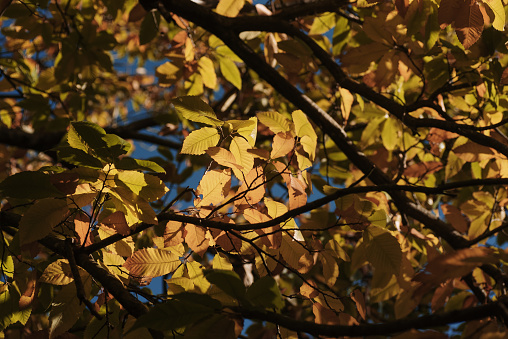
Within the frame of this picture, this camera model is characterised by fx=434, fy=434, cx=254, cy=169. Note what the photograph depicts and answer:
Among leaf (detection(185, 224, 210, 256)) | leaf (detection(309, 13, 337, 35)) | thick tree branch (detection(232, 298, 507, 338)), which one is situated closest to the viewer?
thick tree branch (detection(232, 298, 507, 338))

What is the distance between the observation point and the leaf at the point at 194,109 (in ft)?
3.76

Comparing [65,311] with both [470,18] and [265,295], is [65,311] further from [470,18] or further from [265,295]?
[470,18]

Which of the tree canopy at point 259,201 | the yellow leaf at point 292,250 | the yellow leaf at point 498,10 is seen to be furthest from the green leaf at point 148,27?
the yellow leaf at point 498,10

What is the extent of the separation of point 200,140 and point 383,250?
618 millimetres

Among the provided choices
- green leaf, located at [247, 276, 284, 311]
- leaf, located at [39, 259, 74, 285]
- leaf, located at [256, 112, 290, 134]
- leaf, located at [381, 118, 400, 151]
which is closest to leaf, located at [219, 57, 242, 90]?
leaf, located at [381, 118, 400, 151]

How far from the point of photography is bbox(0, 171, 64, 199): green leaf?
40.3 inches

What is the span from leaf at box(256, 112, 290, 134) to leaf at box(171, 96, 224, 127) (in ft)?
0.62

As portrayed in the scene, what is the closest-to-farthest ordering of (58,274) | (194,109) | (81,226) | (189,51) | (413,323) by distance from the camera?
(413,323) < (194,109) < (81,226) < (58,274) < (189,51)

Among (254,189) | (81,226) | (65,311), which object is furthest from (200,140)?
(65,311)

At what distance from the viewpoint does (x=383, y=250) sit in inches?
49.2

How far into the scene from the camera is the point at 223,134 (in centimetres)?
132

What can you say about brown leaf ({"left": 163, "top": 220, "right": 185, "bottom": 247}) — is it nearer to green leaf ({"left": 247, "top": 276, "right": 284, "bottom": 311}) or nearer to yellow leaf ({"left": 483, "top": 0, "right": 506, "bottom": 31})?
green leaf ({"left": 247, "top": 276, "right": 284, "bottom": 311})

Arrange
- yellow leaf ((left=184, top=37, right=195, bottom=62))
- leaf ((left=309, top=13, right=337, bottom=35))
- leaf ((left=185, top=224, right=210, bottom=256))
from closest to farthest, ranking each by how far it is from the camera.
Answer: leaf ((left=185, top=224, right=210, bottom=256)) → yellow leaf ((left=184, top=37, right=195, bottom=62)) → leaf ((left=309, top=13, right=337, bottom=35))

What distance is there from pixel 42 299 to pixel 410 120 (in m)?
1.59
